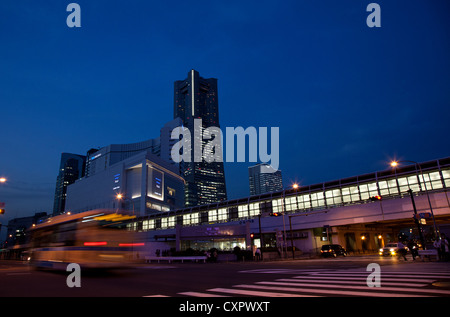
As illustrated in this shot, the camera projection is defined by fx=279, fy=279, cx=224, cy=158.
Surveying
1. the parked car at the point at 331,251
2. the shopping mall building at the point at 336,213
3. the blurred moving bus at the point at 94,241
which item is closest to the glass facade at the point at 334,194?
the shopping mall building at the point at 336,213

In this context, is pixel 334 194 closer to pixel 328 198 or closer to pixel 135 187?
pixel 328 198

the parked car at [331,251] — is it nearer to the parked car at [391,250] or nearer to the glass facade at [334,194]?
the parked car at [391,250]

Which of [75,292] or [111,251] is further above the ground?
[111,251]

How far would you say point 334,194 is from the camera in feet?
175

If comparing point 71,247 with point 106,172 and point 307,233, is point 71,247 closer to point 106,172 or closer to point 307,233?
point 307,233

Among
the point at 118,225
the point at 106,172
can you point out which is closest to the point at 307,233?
the point at 118,225

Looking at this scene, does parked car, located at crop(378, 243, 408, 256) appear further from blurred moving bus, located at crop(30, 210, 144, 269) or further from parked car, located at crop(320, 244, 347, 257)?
blurred moving bus, located at crop(30, 210, 144, 269)

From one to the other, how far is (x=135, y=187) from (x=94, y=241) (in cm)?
11600

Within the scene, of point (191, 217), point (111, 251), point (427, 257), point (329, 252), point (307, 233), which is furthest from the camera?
point (191, 217)

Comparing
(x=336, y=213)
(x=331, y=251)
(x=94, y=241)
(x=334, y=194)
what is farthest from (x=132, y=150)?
(x=94, y=241)
